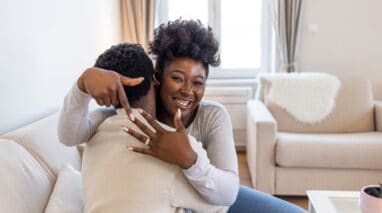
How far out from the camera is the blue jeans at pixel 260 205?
137 centimetres

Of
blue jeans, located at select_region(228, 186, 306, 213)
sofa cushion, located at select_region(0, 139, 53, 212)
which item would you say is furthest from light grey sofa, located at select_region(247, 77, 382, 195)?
sofa cushion, located at select_region(0, 139, 53, 212)

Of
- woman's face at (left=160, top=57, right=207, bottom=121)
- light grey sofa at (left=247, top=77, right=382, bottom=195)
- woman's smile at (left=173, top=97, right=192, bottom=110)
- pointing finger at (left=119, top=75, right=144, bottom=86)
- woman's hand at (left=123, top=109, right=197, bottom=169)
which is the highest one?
pointing finger at (left=119, top=75, right=144, bottom=86)

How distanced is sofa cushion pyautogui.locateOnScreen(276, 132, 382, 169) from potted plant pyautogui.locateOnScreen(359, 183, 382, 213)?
1188 mm

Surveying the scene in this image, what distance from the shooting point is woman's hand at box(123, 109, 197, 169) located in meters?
0.96

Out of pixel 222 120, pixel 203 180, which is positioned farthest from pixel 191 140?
pixel 222 120

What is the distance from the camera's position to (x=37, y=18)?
1.95 meters

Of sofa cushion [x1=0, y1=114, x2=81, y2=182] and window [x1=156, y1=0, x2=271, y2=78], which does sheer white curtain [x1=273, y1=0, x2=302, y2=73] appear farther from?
sofa cushion [x1=0, y1=114, x2=81, y2=182]

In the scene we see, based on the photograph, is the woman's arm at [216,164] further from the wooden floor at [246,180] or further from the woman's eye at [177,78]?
the wooden floor at [246,180]

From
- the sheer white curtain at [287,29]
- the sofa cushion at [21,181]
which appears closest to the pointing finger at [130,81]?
the sofa cushion at [21,181]

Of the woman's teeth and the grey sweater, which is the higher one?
the woman's teeth

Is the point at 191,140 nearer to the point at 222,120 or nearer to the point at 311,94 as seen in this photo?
the point at 222,120

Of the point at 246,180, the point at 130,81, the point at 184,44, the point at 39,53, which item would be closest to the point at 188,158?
the point at 130,81

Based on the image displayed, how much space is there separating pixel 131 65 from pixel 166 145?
248 millimetres

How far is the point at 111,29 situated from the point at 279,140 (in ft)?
5.73
